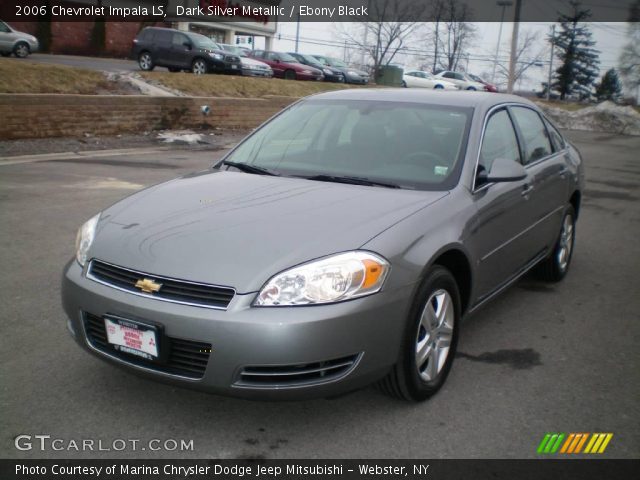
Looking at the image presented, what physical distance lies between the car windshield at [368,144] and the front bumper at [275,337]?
1.14 m

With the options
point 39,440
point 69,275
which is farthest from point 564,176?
point 39,440

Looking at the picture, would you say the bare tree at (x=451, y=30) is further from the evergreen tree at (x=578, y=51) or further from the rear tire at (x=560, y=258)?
the rear tire at (x=560, y=258)

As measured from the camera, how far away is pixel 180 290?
9.46 feet

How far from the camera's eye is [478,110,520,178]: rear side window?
13.6 feet

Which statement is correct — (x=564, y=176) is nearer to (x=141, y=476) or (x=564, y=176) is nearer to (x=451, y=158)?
(x=451, y=158)

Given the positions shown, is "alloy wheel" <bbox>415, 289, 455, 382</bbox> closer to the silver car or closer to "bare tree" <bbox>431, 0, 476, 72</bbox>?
the silver car

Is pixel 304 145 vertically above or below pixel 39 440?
above

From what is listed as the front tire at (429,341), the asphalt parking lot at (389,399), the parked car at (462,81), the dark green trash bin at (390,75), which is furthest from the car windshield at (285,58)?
the front tire at (429,341)

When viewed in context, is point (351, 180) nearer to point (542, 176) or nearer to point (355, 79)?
point (542, 176)

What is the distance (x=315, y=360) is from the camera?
280 cm

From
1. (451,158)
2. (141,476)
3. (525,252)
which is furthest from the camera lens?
(525,252)

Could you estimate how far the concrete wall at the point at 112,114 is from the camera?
492 inches

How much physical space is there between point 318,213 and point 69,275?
1.28 metres

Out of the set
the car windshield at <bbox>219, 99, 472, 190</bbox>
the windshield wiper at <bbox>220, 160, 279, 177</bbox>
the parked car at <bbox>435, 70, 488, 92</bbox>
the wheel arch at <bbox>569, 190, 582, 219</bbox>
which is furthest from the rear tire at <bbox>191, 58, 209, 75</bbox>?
the parked car at <bbox>435, 70, 488, 92</bbox>
